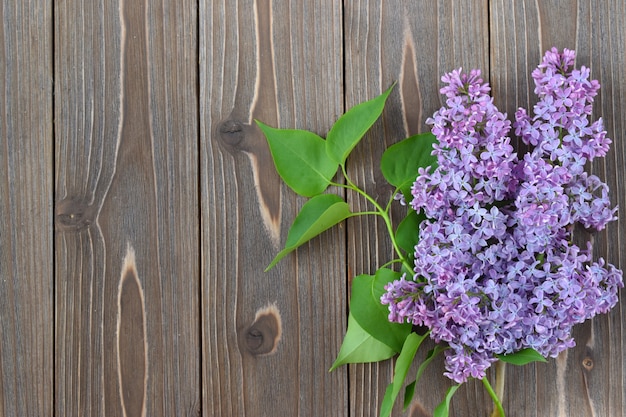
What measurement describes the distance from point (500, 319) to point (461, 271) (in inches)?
2.5

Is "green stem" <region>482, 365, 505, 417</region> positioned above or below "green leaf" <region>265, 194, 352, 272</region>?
below

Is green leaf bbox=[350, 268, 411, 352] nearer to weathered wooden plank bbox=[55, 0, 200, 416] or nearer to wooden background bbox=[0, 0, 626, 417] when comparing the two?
wooden background bbox=[0, 0, 626, 417]

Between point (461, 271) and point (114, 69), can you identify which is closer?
point (461, 271)

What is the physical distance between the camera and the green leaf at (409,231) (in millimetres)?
773

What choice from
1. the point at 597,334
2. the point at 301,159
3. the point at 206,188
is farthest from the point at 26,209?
the point at 597,334

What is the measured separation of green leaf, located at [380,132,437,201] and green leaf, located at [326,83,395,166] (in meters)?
0.04

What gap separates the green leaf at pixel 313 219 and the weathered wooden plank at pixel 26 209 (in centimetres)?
29

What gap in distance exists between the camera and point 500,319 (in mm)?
695

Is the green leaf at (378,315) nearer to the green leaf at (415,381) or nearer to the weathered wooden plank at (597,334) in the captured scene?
the green leaf at (415,381)

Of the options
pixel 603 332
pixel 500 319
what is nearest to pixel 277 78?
pixel 500 319

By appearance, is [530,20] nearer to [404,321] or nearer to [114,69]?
[404,321]

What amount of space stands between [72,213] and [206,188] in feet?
0.56

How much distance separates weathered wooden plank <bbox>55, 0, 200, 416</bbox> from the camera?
0.82 metres

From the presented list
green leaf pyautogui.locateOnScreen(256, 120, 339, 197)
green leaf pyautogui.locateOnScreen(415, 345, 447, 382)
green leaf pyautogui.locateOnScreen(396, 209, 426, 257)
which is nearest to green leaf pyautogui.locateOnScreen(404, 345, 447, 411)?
green leaf pyautogui.locateOnScreen(415, 345, 447, 382)
